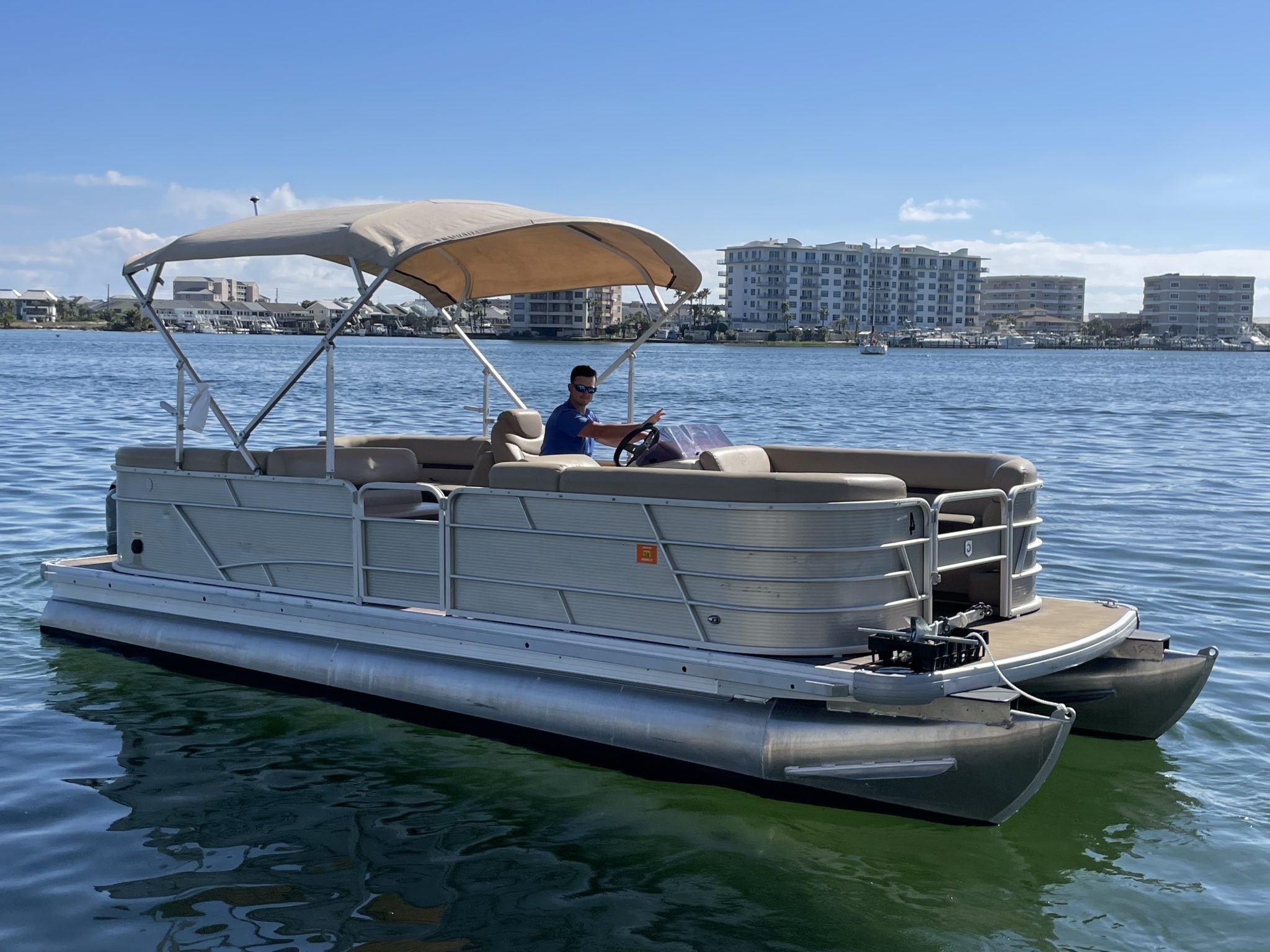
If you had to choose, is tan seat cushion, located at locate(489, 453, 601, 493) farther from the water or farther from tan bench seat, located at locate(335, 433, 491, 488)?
tan bench seat, located at locate(335, 433, 491, 488)

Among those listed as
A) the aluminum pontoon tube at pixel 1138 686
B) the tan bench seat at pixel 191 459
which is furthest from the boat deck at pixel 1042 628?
the tan bench seat at pixel 191 459

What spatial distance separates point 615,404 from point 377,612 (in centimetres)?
3848

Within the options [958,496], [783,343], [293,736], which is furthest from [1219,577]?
[783,343]

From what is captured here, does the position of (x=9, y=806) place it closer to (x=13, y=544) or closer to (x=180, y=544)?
(x=180, y=544)

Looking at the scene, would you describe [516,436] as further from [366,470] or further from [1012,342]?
[1012,342]

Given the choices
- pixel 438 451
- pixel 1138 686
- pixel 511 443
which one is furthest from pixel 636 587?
pixel 438 451

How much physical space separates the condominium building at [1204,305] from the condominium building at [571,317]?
11352 cm

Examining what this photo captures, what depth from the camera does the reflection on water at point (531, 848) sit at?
4.86 m

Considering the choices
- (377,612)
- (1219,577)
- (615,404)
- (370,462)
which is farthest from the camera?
(615,404)

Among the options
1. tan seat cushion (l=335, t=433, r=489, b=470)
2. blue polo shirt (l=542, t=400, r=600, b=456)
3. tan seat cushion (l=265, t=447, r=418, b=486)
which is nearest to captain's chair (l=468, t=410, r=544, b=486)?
blue polo shirt (l=542, t=400, r=600, b=456)

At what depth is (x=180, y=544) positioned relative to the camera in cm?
769

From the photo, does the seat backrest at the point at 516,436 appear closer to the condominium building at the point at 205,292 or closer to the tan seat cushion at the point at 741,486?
the tan seat cushion at the point at 741,486

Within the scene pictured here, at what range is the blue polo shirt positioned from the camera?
299 inches

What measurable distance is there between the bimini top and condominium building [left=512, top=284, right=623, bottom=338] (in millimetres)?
80019
